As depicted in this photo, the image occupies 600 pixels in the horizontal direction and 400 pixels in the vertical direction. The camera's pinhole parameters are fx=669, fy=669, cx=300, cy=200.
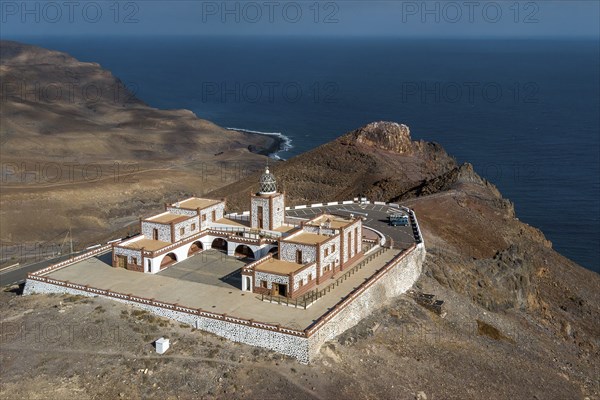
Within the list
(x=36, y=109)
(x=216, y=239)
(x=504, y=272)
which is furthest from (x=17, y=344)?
(x=36, y=109)

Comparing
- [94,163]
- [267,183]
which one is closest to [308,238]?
[267,183]

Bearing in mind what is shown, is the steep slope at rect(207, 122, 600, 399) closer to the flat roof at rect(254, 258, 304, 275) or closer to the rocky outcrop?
the rocky outcrop

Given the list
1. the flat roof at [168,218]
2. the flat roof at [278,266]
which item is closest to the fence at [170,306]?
the flat roof at [278,266]

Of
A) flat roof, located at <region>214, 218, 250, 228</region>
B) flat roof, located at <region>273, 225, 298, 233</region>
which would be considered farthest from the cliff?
flat roof, located at <region>214, 218, 250, 228</region>

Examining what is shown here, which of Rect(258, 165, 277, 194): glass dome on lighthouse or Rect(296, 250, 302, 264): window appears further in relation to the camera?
Rect(258, 165, 277, 194): glass dome on lighthouse

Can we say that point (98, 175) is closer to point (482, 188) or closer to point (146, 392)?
point (482, 188)
